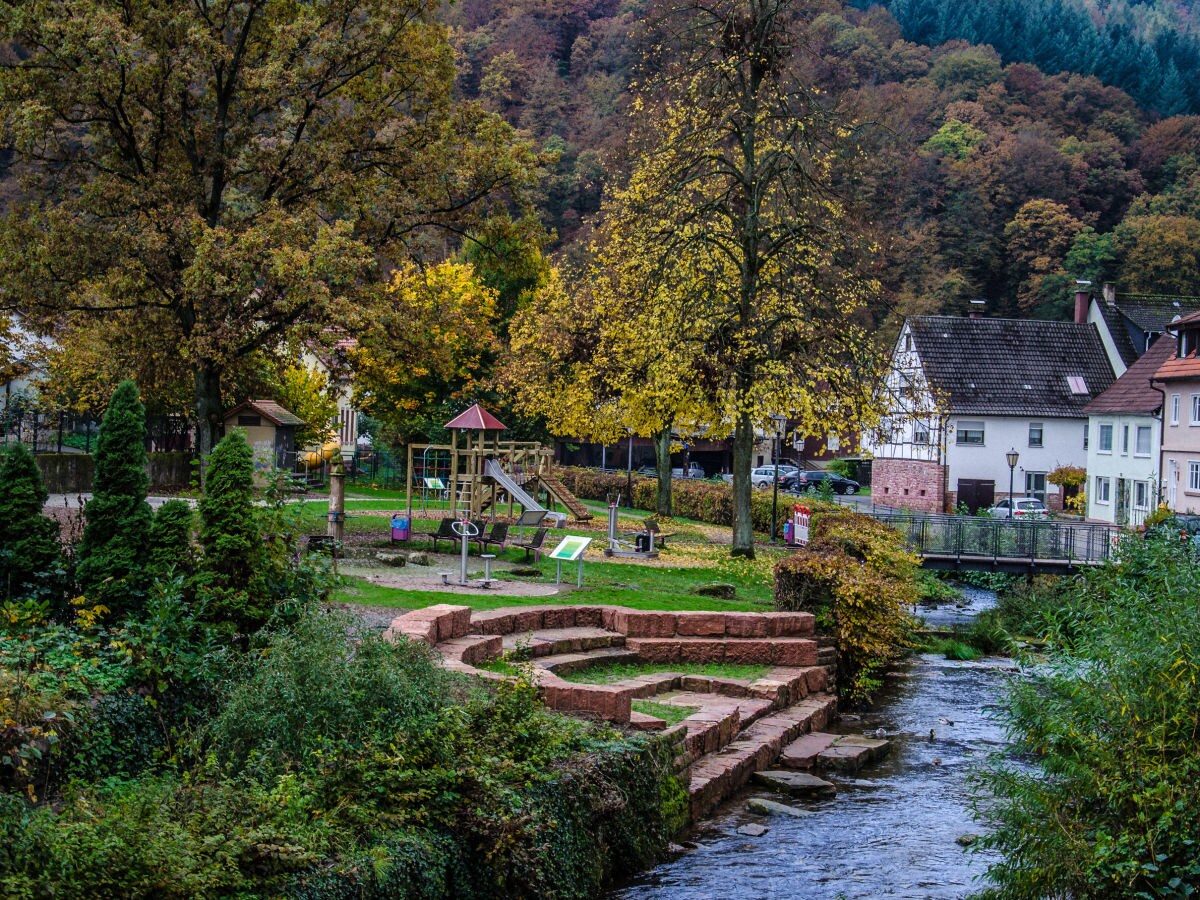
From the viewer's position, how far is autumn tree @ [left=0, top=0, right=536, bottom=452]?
2184 centimetres

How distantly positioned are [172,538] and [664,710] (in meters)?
5.40

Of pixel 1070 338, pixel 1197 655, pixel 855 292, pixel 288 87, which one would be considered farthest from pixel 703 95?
pixel 1070 338

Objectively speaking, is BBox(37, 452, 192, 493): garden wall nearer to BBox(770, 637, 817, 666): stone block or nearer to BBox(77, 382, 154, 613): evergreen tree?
BBox(770, 637, 817, 666): stone block

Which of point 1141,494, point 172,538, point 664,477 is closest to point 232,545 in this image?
point 172,538

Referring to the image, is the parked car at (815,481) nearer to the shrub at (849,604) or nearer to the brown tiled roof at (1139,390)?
the brown tiled roof at (1139,390)

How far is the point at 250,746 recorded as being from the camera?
8.70 metres

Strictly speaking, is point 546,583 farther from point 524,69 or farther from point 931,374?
point 524,69

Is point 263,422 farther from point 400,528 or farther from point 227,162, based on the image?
point 227,162

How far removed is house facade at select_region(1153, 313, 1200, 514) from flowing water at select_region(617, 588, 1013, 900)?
2980 centimetres

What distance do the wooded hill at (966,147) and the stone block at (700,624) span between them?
150 feet

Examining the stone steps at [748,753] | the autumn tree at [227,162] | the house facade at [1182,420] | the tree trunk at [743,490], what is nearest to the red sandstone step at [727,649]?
the stone steps at [748,753]

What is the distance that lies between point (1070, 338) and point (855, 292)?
1359 inches

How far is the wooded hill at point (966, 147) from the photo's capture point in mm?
77438

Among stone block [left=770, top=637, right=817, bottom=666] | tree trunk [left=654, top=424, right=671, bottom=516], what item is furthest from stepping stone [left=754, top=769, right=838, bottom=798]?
tree trunk [left=654, top=424, right=671, bottom=516]
